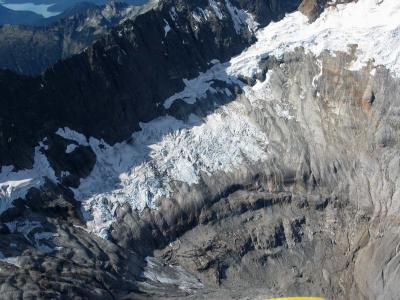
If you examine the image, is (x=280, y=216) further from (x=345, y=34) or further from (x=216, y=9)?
(x=216, y=9)

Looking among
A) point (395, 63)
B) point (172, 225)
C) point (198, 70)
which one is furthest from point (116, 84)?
point (395, 63)

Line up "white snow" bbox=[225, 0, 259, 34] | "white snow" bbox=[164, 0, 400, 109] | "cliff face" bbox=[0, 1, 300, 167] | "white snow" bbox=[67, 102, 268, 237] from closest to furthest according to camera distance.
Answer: "white snow" bbox=[67, 102, 268, 237], "cliff face" bbox=[0, 1, 300, 167], "white snow" bbox=[164, 0, 400, 109], "white snow" bbox=[225, 0, 259, 34]

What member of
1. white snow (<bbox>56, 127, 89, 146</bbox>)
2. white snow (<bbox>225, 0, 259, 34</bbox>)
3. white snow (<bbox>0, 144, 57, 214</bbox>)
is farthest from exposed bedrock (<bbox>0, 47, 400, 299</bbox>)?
white snow (<bbox>225, 0, 259, 34</bbox>)

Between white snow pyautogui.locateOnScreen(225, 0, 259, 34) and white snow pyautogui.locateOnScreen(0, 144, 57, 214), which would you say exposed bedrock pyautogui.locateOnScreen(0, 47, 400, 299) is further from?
white snow pyautogui.locateOnScreen(225, 0, 259, 34)

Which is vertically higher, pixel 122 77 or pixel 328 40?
pixel 122 77

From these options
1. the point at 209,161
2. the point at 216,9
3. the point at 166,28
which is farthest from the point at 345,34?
the point at 209,161

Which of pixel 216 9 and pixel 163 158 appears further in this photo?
pixel 216 9

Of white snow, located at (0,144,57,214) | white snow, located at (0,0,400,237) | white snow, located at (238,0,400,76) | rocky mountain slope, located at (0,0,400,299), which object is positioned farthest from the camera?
white snow, located at (238,0,400,76)

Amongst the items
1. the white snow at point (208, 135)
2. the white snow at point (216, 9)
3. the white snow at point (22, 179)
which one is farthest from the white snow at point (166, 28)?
the white snow at point (22, 179)

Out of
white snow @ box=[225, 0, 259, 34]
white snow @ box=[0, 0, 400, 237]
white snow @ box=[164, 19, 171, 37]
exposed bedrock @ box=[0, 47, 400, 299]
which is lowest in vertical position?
exposed bedrock @ box=[0, 47, 400, 299]
